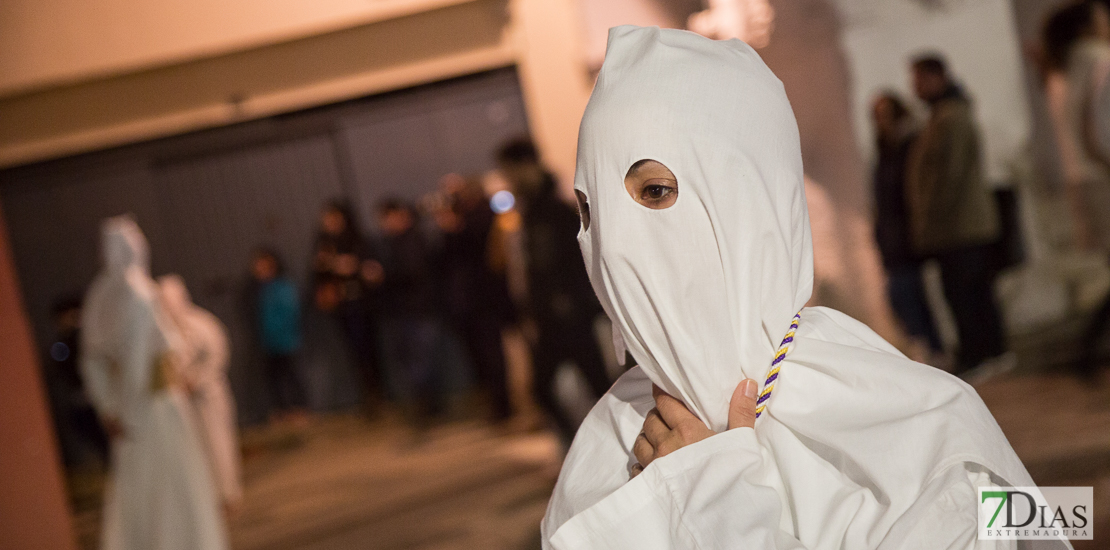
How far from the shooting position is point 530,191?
4.18 metres

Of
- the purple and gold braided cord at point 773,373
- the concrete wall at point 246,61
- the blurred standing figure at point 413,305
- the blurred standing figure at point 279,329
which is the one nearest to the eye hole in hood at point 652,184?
the purple and gold braided cord at point 773,373

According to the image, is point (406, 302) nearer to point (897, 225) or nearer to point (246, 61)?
point (246, 61)

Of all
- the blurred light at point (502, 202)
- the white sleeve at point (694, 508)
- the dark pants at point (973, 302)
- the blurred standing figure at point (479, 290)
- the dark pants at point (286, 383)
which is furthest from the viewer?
the dark pants at point (286, 383)

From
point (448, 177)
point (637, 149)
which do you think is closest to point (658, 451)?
point (637, 149)

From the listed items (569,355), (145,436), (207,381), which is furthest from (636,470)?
(207,381)

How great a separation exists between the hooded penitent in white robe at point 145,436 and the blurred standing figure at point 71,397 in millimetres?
3414

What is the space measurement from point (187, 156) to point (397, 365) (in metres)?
2.64

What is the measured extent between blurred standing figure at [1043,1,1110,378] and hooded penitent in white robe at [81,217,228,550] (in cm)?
446

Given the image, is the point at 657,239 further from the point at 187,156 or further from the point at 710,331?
the point at 187,156

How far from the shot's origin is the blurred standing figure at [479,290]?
20.5 feet

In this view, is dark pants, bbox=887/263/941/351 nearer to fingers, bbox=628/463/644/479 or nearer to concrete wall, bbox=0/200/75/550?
fingers, bbox=628/463/644/479

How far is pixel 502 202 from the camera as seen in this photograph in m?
6.55

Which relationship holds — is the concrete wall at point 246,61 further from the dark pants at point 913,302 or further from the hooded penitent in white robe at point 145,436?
the hooded penitent in white robe at point 145,436

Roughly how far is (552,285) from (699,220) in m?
3.01
